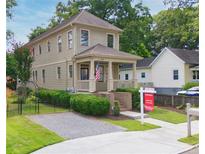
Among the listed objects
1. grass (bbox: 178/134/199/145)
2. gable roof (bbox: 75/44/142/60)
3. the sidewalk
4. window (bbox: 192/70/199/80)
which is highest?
gable roof (bbox: 75/44/142/60)

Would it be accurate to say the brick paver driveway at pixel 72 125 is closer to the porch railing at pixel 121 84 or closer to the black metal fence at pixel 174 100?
the porch railing at pixel 121 84

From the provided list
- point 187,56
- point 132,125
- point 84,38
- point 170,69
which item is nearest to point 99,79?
point 84,38

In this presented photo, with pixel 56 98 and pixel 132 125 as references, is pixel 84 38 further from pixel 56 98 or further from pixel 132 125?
pixel 132 125

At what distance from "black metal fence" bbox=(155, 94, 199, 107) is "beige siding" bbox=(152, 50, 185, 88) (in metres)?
6.55

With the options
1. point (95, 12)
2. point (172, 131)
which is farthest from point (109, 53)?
point (95, 12)

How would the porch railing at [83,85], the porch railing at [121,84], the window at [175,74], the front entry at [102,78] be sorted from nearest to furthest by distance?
the porch railing at [83,85] < the porch railing at [121,84] < the front entry at [102,78] < the window at [175,74]

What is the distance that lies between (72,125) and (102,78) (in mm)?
7202

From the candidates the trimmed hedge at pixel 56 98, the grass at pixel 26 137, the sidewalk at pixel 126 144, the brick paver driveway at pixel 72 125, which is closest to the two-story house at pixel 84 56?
the trimmed hedge at pixel 56 98

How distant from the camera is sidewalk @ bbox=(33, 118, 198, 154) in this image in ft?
19.0

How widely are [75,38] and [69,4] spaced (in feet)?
35.9

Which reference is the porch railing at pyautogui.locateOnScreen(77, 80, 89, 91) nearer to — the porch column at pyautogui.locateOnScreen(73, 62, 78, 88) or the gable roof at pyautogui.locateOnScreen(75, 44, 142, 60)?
the porch column at pyautogui.locateOnScreen(73, 62, 78, 88)

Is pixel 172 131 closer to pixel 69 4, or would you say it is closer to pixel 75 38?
pixel 75 38

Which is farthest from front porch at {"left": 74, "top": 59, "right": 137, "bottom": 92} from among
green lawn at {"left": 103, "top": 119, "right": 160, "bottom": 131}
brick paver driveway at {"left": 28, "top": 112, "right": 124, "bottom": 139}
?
green lawn at {"left": 103, "top": 119, "right": 160, "bottom": 131}

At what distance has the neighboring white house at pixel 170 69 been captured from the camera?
2156cm
